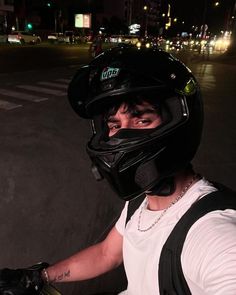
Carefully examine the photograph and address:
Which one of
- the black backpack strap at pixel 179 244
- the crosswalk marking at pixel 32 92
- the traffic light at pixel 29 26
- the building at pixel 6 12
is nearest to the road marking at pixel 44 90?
the crosswalk marking at pixel 32 92

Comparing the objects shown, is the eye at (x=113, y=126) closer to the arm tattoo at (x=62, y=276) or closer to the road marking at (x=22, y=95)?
the arm tattoo at (x=62, y=276)

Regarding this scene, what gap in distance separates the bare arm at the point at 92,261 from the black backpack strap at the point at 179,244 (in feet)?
1.92

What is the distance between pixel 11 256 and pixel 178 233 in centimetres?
254

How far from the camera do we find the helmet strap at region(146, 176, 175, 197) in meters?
1.53

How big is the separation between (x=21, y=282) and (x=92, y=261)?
1.35 ft

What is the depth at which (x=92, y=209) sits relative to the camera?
434 centimetres

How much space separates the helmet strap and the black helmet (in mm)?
14

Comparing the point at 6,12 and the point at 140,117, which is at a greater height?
the point at 140,117

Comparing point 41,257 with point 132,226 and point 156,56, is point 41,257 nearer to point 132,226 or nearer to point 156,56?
point 132,226

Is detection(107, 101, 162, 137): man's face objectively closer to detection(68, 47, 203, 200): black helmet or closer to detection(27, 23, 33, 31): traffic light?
detection(68, 47, 203, 200): black helmet

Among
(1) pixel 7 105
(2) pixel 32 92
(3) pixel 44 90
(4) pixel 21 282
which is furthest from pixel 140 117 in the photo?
(3) pixel 44 90

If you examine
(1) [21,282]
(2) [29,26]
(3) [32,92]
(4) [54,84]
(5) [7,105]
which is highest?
(1) [21,282]

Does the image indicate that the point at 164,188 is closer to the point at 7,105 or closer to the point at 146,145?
the point at 146,145

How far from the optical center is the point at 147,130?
1.59 metres
